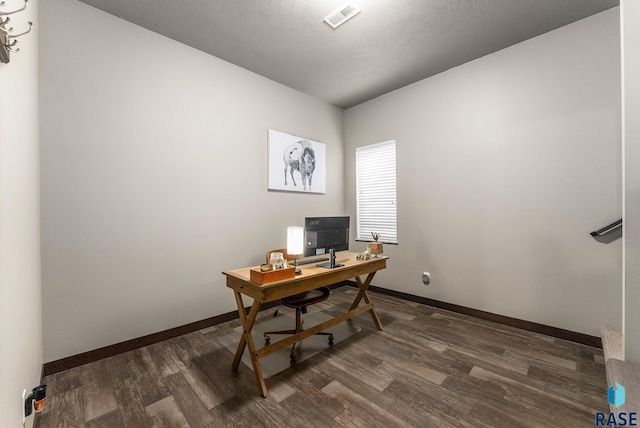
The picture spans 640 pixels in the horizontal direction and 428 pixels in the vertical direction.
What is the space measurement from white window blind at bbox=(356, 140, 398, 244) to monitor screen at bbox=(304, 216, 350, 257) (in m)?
1.53

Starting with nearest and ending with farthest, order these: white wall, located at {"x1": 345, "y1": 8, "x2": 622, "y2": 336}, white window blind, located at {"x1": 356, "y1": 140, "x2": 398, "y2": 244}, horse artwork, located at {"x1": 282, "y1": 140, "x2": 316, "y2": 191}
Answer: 1. white wall, located at {"x1": 345, "y1": 8, "x2": 622, "y2": 336}
2. horse artwork, located at {"x1": 282, "y1": 140, "x2": 316, "y2": 191}
3. white window blind, located at {"x1": 356, "y1": 140, "x2": 398, "y2": 244}

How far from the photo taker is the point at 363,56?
2990mm

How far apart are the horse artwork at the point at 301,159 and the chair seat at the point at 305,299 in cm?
172

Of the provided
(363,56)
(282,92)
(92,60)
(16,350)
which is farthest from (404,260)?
(92,60)

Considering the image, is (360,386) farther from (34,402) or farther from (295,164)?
(295,164)

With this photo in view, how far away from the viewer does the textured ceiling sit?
2242 millimetres

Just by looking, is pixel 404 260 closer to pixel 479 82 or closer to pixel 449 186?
pixel 449 186

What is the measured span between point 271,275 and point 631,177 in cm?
210

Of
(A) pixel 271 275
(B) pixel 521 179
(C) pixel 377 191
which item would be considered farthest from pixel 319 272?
(B) pixel 521 179

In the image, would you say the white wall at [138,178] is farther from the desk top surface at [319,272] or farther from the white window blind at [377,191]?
the white window blind at [377,191]

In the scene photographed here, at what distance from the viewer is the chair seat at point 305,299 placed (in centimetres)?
233

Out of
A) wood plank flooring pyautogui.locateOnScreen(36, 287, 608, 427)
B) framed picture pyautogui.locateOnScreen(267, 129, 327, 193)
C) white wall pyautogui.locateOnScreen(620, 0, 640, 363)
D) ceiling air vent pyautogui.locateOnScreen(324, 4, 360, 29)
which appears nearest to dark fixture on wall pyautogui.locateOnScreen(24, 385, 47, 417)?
wood plank flooring pyautogui.locateOnScreen(36, 287, 608, 427)

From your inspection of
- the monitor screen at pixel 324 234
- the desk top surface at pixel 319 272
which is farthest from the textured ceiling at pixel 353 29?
the desk top surface at pixel 319 272

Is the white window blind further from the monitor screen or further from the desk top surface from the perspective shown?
the monitor screen
